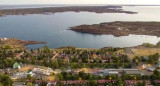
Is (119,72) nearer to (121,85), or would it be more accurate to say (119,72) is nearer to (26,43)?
(121,85)

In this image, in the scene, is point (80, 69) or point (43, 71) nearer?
point (43, 71)

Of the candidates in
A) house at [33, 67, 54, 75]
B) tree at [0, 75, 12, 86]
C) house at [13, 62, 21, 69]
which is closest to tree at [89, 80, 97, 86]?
house at [33, 67, 54, 75]

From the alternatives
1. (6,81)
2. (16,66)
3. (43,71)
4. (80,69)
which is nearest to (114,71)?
(80,69)

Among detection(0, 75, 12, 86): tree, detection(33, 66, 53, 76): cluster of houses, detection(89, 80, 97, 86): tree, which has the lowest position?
detection(89, 80, 97, 86): tree

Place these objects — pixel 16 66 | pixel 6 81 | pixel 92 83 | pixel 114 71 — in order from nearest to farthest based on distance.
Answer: pixel 6 81
pixel 92 83
pixel 114 71
pixel 16 66

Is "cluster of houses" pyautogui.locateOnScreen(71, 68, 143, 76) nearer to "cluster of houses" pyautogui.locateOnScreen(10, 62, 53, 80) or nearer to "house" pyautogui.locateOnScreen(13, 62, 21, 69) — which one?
"cluster of houses" pyautogui.locateOnScreen(10, 62, 53, 80)

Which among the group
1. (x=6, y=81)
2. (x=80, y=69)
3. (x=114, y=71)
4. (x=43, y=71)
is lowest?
(x=80, y=69)

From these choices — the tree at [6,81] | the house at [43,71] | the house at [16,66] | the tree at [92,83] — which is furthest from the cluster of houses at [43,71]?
the tree at [92,83]

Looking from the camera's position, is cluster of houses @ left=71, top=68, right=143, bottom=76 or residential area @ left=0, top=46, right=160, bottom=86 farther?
cluster of houses @ left=71, top=68, right=143, bottom=76

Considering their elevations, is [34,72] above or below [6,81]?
below

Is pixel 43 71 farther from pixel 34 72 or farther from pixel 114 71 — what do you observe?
pixel 114 71

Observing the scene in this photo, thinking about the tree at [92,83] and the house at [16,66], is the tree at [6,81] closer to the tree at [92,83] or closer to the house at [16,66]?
the house at [16,66]
